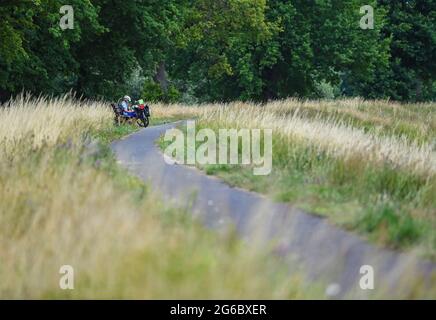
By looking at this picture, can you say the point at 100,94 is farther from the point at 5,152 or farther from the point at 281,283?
the point at 281,283

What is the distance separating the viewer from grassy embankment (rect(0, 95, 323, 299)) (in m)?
4.52

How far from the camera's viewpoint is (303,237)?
629 centimetres

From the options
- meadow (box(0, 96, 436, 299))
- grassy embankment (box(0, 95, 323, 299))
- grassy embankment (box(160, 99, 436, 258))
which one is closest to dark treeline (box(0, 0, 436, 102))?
grassy embankment (box(160, 99, 436, 258))

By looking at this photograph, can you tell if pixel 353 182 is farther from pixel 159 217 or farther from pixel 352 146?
pixel 159 217

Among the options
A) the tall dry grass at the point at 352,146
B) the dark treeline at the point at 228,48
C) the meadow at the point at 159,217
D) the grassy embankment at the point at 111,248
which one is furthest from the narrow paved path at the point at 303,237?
the dark treeline at the point at 228,48

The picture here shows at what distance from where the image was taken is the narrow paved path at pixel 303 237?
5148mm

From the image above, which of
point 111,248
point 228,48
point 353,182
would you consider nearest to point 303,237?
point 111,248

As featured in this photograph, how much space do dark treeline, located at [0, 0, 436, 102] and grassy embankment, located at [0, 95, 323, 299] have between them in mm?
15825

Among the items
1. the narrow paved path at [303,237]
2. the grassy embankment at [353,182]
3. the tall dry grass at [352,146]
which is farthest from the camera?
the tall dry grass at [352,146]

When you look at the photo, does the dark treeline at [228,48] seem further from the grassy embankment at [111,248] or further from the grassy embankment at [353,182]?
the grassy embankment at [111,248]

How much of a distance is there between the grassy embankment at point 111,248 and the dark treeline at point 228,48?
15.8m

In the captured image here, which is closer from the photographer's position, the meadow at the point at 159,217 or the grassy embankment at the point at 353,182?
the meadow at the point at 159,217

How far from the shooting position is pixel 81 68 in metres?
32.6

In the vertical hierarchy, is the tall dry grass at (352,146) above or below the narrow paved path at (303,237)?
below
